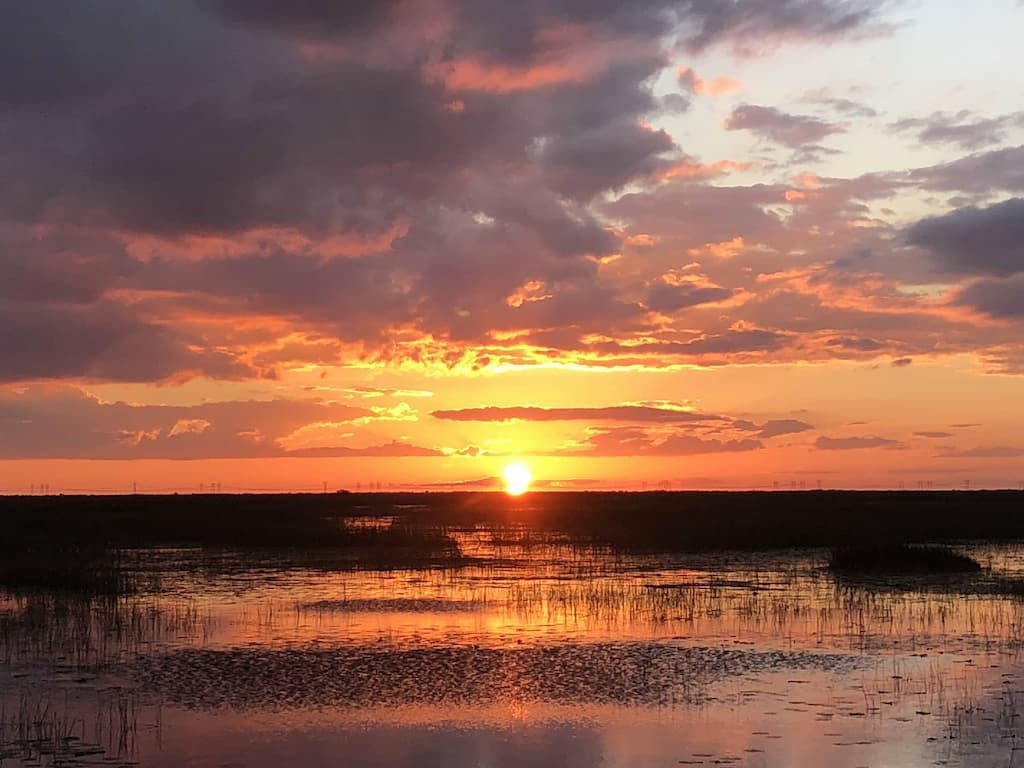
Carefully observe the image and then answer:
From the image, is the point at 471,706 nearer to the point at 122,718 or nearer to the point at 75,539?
the point at 122,718

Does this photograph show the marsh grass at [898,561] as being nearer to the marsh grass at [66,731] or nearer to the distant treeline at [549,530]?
the distant treeline at [549,530]

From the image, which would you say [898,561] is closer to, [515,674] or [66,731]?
[515,674]

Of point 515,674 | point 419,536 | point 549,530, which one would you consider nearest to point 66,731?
point 515,674

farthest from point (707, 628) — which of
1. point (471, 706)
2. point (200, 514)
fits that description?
point (200, 514)

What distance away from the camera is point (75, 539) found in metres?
63.4

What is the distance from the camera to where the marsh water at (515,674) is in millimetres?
17875

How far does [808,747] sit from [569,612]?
15513mm

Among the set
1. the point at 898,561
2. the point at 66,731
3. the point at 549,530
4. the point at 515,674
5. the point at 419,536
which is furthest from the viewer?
the point at 549,530

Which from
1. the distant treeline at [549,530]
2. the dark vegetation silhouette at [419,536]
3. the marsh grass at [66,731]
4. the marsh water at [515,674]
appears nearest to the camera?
the marsh grass at [66,731]

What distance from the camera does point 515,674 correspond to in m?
23.7

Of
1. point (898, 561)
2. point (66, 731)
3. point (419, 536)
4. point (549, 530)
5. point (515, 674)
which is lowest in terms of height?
point (515, 674)

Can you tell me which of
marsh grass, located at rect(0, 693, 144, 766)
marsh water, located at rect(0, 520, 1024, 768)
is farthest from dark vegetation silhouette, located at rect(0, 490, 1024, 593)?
marsh grass, located at rect(0, 693, 144, 766)

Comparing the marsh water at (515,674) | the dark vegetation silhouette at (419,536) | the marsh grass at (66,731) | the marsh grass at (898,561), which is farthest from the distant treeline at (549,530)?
the marsh grass at (66,731)

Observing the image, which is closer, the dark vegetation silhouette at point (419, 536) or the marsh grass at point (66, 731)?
the marsh grass at point (66, 731)
